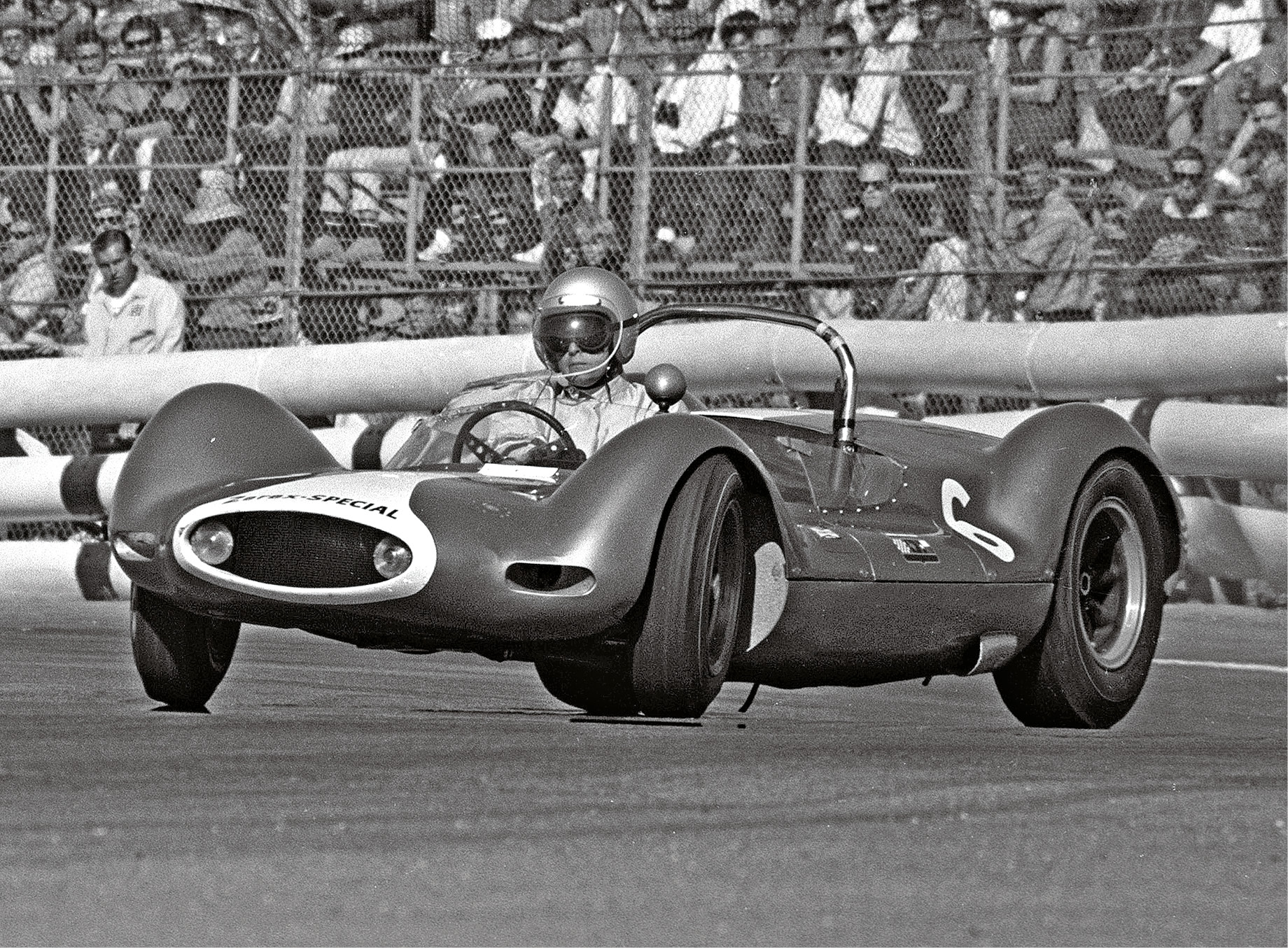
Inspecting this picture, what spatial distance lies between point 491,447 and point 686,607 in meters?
1.17

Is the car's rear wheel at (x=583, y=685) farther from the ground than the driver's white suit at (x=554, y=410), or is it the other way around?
the driver's white suit at (x=554, y=410)

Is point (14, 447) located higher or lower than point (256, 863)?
lower

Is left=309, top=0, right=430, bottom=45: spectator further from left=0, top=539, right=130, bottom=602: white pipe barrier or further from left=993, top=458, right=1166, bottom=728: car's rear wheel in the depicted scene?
left=993, top=458, right=1166, bottom=728: car's rear wheel

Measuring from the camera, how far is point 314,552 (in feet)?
16.4

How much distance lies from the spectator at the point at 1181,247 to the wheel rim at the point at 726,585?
5.47m

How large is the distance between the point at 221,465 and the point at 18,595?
19.6ft

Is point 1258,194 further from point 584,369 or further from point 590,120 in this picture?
point 584,369

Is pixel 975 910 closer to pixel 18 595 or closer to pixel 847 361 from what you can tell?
pixel 847 361

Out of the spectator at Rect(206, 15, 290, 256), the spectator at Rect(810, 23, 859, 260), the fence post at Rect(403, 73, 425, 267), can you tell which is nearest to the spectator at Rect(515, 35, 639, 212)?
the fence post at Rect(403, 73, 425, 267)

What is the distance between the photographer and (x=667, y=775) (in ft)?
14.0

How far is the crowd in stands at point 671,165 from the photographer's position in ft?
34.7

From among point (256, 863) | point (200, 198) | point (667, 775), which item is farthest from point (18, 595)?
point (256, 863)

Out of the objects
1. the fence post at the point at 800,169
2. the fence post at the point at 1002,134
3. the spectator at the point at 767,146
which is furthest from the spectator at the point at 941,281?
the spectator at the point at 767,146

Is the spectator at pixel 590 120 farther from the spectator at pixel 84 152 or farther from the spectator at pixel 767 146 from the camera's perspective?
the spectator at pixel 84 152
